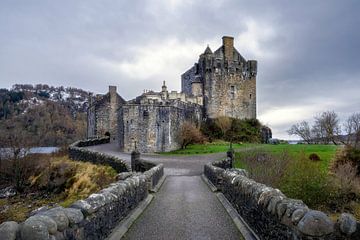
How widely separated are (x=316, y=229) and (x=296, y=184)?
701 inches

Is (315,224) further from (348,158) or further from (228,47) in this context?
(228,47)

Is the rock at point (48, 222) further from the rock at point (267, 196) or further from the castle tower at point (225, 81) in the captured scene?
the castle tower at point (225, 81)

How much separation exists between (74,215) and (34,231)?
4.00 feet

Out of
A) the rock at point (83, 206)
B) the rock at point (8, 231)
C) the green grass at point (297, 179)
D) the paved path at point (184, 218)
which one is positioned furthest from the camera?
the green grass at point (297, 179)

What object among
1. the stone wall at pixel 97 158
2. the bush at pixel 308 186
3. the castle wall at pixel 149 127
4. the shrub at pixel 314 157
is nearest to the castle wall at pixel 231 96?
the castle wall at pixel 149 127

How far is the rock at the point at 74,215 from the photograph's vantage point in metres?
5.53

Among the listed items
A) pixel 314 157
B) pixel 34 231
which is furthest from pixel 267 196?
pixel 314 157

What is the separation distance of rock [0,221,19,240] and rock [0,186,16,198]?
30.5 m

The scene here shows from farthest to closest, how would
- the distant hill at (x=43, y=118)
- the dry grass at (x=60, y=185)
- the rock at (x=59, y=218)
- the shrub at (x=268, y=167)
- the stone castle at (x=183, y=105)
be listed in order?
the distant hill at (x=43, y=118), the stone castle at (x=183, y=105), the dry grass at (x=60, y=185), the shrub at (x=268, y=167), the rock at (x=59, y=218)

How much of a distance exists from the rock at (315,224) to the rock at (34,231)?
328cm

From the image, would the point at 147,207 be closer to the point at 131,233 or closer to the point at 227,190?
the point at 227,190

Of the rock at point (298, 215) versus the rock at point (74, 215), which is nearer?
the rock at point (298, 215)

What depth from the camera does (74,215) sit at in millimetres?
5688

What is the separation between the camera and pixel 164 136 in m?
40.6
